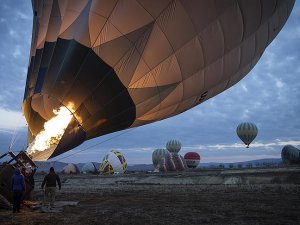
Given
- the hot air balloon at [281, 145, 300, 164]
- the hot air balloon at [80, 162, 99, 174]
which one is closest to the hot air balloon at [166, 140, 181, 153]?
the hot air balloon at [80, 162, 99, 174]

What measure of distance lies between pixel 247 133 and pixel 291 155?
8.48m

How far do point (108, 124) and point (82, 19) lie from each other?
138 inches

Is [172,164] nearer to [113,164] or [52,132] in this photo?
[113,164]

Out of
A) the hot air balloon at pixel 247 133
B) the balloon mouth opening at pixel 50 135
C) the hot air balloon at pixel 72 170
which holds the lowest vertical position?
the balloon mouth opening at pixel 50 135

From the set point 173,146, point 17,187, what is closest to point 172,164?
point 173,146

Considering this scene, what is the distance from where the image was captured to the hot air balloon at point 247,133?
66.0 m

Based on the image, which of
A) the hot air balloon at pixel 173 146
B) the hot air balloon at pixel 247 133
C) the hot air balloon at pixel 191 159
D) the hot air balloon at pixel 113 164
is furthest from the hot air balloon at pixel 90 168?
the hot air balloon at pixel 247 133

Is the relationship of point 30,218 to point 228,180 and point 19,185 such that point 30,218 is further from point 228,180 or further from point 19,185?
point 228,180

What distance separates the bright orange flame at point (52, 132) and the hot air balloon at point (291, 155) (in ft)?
192

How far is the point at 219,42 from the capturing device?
39.1 feet

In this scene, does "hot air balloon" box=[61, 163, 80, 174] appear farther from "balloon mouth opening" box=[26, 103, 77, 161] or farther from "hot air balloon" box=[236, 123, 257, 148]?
"balloon mouth opening" box=[26, 103, 77, 161]

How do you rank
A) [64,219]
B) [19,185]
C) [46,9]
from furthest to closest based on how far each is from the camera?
[46,9]
[19,185]
[64,219]

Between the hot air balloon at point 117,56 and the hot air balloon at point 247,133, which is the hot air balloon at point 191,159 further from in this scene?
the hot air balloon at point 117,56

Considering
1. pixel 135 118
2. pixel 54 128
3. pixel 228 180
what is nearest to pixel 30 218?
pixel 54 128
